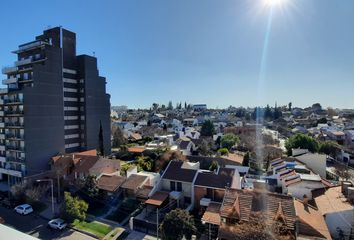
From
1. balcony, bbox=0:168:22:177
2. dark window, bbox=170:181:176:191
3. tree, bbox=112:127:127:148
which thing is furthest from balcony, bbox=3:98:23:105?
tree, bbox=112:127:127:148

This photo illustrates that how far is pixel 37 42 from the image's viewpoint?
38531mm

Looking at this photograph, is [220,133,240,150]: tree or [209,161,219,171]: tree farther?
[220,133,240,150]: tree

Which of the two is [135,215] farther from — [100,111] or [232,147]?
[232,147]

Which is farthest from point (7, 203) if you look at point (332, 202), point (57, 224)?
point (332, 202)

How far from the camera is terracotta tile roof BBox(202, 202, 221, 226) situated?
20441 millimetres

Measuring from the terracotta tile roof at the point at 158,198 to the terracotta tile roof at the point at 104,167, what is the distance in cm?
933

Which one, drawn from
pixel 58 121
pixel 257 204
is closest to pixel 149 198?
pixel 257 204

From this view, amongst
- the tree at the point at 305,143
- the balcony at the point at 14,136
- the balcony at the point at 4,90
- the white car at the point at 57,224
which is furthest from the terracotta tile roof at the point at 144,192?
the tree at the point at 305,143

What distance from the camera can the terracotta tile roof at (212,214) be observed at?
67.1ft

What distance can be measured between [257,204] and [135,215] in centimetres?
1246

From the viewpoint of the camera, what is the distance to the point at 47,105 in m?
37.3

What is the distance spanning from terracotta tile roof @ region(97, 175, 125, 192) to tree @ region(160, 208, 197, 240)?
11135 millimetres

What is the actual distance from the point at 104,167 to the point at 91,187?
4.69m

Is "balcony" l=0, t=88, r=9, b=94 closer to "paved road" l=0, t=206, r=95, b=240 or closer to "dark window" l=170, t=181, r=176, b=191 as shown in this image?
"paved road" l=0, t=206, r=95, b=240
